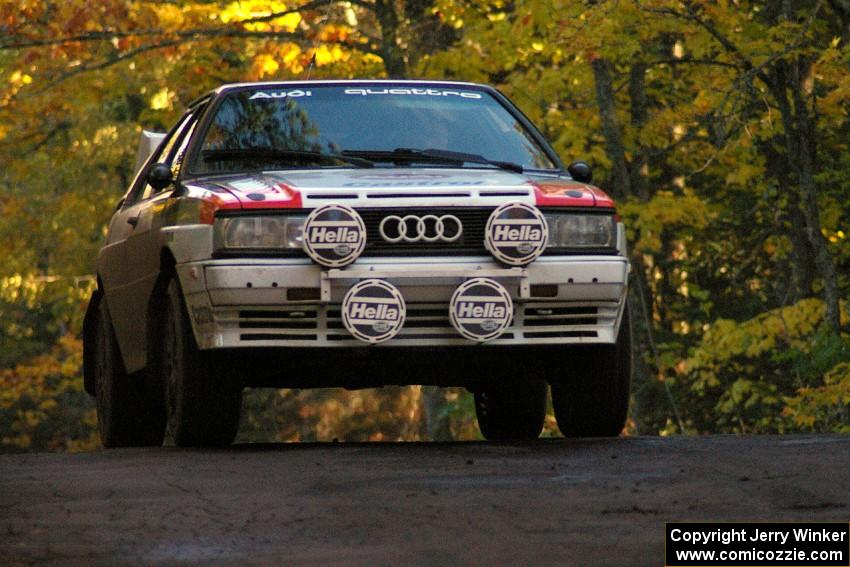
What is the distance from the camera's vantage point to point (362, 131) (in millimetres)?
9602

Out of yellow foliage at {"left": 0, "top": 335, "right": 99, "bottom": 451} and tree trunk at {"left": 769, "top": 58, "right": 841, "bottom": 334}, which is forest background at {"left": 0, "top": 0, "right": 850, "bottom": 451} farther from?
yellow foliage at {"left": 0, "top": 335, "right": 99, "bottom": 451}

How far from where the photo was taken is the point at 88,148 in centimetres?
3316

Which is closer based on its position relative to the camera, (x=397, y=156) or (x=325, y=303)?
(x=325, y=303)

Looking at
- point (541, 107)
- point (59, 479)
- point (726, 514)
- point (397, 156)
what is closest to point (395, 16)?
point (541, 107)

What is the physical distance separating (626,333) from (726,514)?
3212mm

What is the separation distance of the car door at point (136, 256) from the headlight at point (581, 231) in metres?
1.87

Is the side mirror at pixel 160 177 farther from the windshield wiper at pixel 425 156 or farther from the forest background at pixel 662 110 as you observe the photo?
the forest background at pixel 662 110

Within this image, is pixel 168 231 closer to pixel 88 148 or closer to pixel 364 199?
pixel 364 199

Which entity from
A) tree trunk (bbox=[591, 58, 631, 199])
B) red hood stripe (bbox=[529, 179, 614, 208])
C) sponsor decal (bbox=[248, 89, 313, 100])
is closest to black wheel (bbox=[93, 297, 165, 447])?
sponsor decal (bbox=[248, 89, 313, 100])

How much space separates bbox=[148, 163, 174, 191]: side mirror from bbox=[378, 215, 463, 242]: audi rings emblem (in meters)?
1.47

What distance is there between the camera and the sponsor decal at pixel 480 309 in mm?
8484

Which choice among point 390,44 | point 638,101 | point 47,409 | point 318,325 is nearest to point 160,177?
point 318,325

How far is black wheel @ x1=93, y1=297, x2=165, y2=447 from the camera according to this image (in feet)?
34.9

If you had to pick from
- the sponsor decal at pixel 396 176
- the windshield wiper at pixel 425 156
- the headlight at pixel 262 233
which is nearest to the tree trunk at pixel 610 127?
the windshield wiper at pixel 425 156
